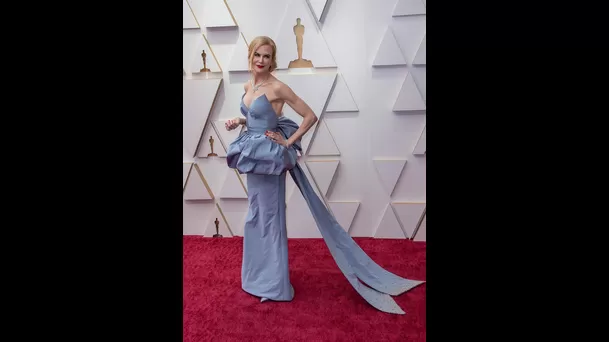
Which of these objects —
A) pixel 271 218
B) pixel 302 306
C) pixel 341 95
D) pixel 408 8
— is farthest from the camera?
pixel 341 95

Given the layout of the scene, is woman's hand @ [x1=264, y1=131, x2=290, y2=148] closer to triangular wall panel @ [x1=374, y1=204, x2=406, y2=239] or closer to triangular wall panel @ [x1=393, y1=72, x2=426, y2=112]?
triangular wall panel @ [x1=393, y1=72, x2=426, y2=112]

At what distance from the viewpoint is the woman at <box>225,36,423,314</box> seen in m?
2.38

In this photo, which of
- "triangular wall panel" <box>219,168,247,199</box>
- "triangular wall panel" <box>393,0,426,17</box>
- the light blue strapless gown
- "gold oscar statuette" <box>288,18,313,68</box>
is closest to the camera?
the light blue strapless gown

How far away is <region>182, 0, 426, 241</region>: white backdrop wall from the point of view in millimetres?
3389

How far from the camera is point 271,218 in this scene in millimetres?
2451

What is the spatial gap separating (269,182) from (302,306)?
2.29 feet

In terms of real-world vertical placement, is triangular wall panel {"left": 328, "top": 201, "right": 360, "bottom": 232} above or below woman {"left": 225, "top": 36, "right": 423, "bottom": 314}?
below

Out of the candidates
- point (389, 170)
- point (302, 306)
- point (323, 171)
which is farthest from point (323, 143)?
point (302, 306)

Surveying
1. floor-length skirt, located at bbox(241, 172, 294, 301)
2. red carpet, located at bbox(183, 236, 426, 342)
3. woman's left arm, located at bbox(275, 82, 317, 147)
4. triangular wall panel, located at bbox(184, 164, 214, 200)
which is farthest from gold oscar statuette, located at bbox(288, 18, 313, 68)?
red carpet, located at bbox(183, 236, 426, 342)

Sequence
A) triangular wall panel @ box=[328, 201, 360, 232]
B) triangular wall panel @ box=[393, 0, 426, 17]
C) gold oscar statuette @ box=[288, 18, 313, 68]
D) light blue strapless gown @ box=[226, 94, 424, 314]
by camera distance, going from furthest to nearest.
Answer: triangular wall panel @ box=[328, 201, 360, 232] < gold oscar statuette @ box=[288, 18, 313, 68] < triangular wall panel @ box=[393, 0, 426, 17] < light blue strapless gown @ box=[226, 94, 424, 314]

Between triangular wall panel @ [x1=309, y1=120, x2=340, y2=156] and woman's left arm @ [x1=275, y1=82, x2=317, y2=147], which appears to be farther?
triangular wall panel @ [x1=309, y1=120, x2=340, y2=156]


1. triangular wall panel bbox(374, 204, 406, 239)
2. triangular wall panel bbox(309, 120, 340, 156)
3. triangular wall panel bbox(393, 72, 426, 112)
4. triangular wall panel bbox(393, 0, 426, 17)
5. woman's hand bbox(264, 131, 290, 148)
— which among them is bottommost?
triangular wall panel bbox(374, 204, 406, 239)

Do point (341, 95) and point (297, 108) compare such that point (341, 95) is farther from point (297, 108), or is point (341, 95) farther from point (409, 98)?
point (297, 108)

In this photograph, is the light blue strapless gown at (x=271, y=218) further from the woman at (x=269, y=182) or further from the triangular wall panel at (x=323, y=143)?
the triangular wall panel at (x=323, y=143)
